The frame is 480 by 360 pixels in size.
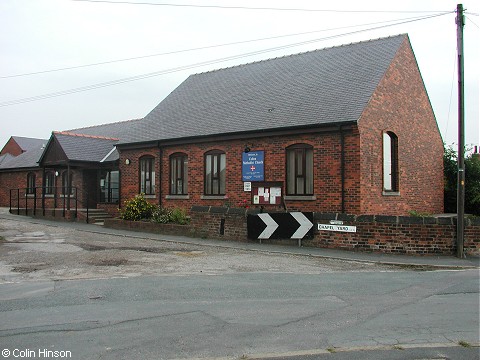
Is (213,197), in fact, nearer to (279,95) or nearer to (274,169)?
(274,169)

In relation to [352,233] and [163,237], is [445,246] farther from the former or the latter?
[163,237]

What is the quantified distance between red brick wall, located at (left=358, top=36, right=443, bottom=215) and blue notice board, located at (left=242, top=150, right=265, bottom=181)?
4.22 meters

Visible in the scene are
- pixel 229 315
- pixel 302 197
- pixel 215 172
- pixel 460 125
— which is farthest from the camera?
pixel 215 172

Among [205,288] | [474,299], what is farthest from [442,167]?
[205,288]

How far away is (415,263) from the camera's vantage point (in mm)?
12672

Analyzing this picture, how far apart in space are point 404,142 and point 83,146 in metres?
17.0

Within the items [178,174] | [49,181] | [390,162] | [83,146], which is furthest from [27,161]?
[390,162]

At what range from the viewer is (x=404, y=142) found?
20.4 meters

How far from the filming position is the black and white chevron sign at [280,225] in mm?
15406

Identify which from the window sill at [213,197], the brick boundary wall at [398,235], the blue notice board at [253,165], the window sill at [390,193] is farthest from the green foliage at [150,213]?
the window sill at [390,193]

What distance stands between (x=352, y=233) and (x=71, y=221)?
50.7 ft

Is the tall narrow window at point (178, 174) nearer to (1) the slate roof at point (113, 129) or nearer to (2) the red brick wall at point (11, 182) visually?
(1) the slate roof at point (113, 129)

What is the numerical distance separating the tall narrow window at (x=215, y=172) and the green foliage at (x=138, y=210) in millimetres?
2814

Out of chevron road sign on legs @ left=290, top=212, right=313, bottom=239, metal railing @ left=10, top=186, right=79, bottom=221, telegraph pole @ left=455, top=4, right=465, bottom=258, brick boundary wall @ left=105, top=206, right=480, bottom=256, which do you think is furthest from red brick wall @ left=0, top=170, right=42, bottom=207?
telegraph pole @ left=455, top=4, right=465, bottom=258
